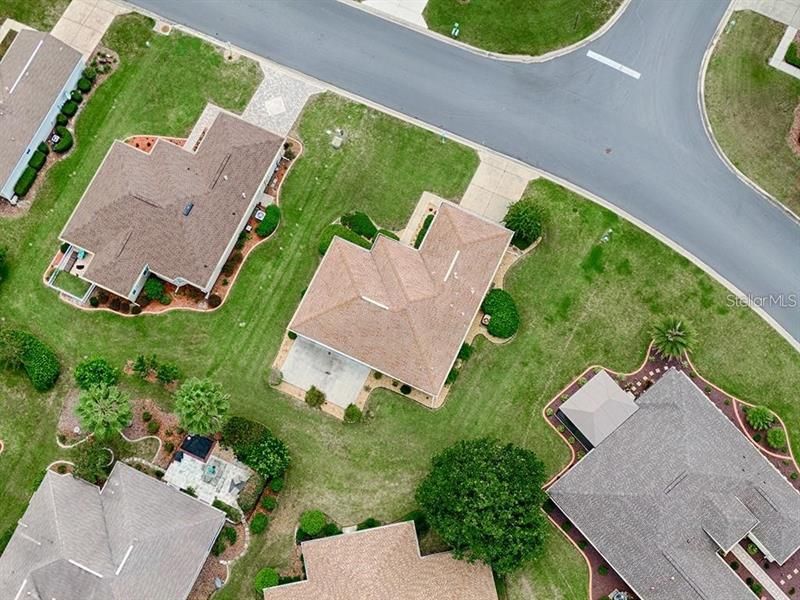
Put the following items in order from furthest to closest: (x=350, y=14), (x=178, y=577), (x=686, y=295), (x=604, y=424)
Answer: (x=350, y=14) < (x=686, y=295) < (x=604, y=424) < (x=178, y=577)

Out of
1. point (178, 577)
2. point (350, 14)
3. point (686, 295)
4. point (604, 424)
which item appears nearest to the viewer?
point (178, 577)

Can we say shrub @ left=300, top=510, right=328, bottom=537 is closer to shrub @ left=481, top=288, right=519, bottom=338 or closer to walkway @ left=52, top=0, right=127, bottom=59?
shrub @ left=481, top=288, right=519, bottom=338

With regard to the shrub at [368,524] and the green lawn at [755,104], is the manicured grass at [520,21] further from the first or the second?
the shrub at [368,524]

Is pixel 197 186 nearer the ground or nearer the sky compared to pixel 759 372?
nearer the ground

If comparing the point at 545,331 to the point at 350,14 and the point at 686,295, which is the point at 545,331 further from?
the point at 350,14

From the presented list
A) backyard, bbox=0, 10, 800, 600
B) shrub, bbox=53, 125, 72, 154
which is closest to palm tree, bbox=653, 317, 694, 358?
backyard, bbox=0, 10, 800, 600

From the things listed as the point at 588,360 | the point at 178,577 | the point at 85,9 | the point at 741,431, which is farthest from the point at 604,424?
the point at 85,9
